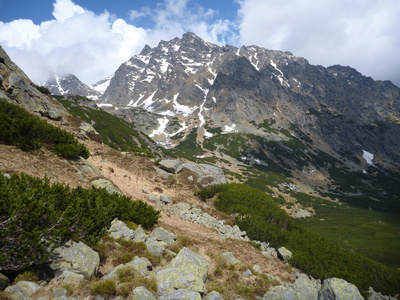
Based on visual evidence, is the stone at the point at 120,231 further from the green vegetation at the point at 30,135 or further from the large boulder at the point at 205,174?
the large boulder at the point at 205,174

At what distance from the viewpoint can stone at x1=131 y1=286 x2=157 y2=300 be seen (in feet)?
21.5

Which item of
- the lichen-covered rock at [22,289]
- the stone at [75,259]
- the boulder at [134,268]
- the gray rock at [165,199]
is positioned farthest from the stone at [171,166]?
the lichen-covered rock at [22,289]

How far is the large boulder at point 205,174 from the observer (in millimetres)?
29781

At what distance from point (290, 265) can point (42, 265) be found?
1593 cm

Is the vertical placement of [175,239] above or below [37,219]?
below

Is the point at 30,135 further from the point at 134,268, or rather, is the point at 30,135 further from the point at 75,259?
the point at 134,268

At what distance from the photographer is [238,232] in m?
19.1

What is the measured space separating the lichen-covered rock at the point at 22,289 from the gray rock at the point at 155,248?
5119 mm

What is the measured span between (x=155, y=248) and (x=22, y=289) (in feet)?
18.7

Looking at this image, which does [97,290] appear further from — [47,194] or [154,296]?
[47,194]

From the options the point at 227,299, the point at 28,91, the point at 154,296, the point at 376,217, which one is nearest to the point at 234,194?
the point at 227,299

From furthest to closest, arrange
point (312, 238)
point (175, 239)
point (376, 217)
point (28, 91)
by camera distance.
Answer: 1. point (376, 217)
2. point (28, 91)
3. point (312, 238)
4. point (175, 239)

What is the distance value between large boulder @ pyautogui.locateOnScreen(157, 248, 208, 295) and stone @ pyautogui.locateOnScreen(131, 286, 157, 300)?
834 mm

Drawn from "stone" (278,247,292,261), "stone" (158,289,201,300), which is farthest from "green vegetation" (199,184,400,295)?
"stone" (158,289,201,300)
